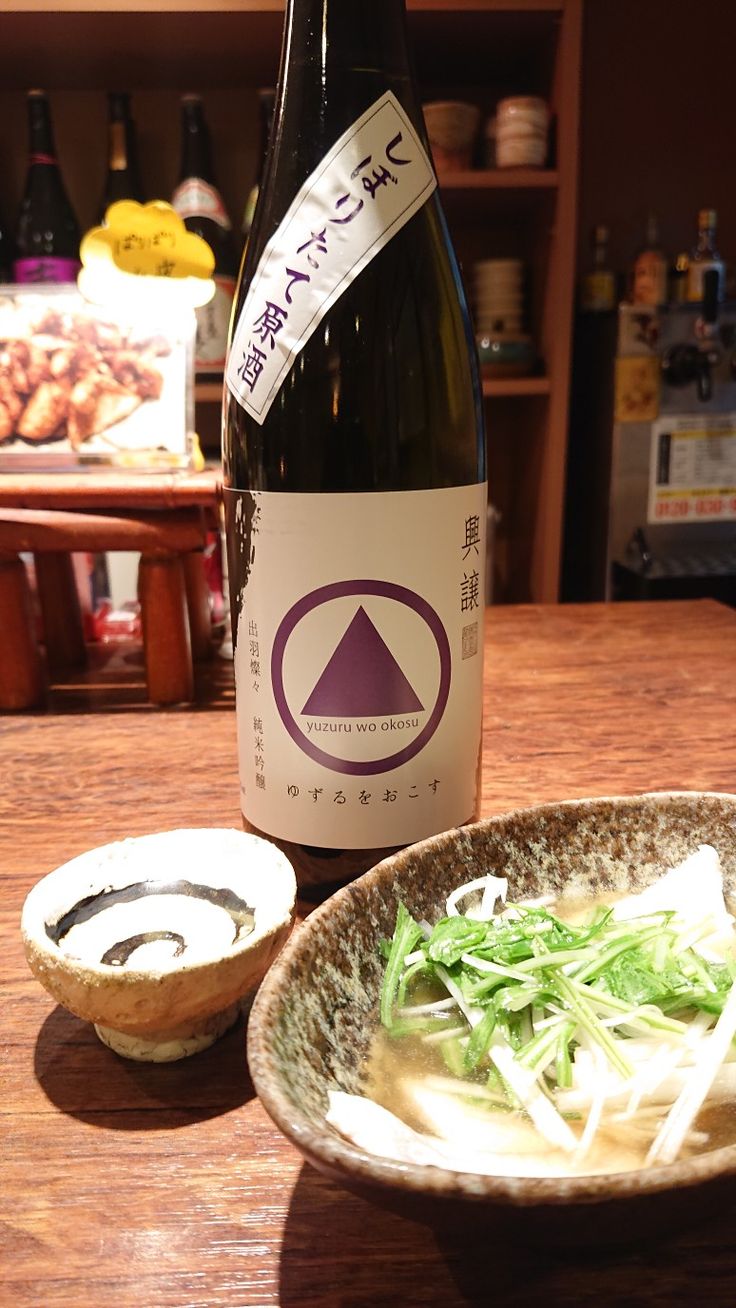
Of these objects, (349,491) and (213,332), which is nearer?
(349,491)

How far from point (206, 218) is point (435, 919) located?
1511mm

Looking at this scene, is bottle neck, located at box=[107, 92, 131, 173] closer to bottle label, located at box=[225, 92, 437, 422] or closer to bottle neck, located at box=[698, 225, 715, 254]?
bottle neck, located at box=[698, 225, 715, 254]

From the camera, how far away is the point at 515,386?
154 centimetres

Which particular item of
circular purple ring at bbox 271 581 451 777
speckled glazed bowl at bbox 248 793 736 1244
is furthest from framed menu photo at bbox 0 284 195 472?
speckled glazed bowl at bbox 248 793 736 1244

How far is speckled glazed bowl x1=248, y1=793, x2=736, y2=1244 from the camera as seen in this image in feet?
0.66

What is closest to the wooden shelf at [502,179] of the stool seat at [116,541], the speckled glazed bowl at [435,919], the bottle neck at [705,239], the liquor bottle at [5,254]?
the bottle neck at [705,239]

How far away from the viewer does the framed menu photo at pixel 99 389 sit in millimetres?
796

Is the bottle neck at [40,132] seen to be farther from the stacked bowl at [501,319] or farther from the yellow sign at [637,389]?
the yellow sign at [637,389]

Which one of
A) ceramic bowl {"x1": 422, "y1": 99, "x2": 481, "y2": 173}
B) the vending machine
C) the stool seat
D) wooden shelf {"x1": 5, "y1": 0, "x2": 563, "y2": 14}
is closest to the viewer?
the stool seat

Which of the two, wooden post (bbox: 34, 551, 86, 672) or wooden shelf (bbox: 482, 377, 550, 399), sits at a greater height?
wooden shelf (bbox: 482, 377, 550, 399)

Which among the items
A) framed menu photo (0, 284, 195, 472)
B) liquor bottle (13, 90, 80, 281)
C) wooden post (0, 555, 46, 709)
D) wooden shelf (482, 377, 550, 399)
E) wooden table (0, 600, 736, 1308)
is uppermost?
liquor bottle (13, 90, 80, 281)

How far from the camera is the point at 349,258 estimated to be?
0.43m

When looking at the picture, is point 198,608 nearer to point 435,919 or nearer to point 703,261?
point 435,919

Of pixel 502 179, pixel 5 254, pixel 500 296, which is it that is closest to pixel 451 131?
pixel 502 179
